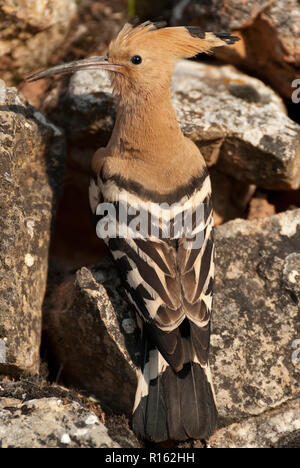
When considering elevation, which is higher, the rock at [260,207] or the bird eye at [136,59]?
the bird eye at [136,59]

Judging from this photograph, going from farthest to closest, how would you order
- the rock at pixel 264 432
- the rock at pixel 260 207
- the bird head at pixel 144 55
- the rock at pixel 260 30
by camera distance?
1. the rock at pixel 260 207
2. the rock at pixel 260 30
3. the bird head at pixel 144 55
4. the rock at pixel 264 432

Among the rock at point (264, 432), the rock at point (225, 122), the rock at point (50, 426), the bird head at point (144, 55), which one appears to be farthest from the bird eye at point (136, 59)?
the rock at point (264, 432)

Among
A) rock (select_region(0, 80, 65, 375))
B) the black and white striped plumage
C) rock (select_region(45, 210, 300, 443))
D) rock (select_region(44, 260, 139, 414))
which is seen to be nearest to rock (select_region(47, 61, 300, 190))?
rock (select_region(0, 80, 65, 375))

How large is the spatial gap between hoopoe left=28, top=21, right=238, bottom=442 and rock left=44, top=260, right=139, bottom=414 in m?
0.11

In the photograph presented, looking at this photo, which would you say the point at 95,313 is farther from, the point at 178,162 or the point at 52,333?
the point at 178,162

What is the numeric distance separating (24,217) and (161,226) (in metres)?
0.65

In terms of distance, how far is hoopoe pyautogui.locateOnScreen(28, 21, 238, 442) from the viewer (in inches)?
105

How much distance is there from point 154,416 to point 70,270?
1066mm

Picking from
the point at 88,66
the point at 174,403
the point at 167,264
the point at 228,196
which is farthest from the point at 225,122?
the point at 174,403

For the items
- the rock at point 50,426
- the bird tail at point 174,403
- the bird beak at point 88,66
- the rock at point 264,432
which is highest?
the bird beak at point 88,66

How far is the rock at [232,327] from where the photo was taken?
2.82m

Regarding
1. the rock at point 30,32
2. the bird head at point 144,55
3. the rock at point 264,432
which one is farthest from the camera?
the rock at point 30,32

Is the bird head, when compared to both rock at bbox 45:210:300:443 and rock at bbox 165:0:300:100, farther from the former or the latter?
rock at bbox 45:210:300:443

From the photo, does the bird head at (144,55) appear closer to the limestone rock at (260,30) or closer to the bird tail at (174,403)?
the limestone rock at (260,30)
